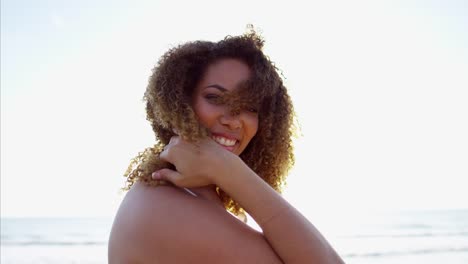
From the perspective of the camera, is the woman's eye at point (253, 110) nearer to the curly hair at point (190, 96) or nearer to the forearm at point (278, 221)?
the curly hair at point (190, 96)

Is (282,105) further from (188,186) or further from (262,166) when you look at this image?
→ (188,186)

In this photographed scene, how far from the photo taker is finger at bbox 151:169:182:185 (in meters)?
2.03

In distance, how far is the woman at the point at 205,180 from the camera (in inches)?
76.5

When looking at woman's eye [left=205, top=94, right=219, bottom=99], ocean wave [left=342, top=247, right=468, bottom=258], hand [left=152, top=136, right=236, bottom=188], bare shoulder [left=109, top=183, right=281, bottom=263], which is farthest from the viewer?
ocean wave [left=342, top=247, right=468, bottom=258]

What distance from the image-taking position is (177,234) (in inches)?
75.5

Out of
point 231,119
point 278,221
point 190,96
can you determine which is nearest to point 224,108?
point 231,119

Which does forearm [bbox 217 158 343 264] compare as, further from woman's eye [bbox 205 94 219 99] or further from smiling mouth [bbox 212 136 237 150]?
woman's eye [bbox 205 94 219 99]

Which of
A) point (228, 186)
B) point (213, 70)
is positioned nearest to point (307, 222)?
point (228, 186)

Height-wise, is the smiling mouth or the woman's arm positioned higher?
the smiling mouth

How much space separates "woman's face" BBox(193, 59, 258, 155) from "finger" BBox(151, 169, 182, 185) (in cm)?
26

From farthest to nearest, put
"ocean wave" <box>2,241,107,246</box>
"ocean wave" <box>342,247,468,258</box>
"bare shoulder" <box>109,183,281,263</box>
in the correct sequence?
"ocean wave" <box>2,241,107,246</box>
"ocean wave" <box>342,247,468,258</box>
"bare shoulder" <box>109,183,281,263</box>

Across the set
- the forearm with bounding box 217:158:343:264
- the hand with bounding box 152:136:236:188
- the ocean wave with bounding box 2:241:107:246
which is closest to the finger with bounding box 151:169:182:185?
the hand with bounding box 152:136:236:188

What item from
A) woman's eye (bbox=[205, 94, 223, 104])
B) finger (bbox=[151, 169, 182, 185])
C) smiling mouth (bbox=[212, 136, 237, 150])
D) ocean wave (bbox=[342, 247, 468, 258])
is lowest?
ocean wave (bbox=[342, 247, 468, 258])

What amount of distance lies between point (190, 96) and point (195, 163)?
0.43 m
